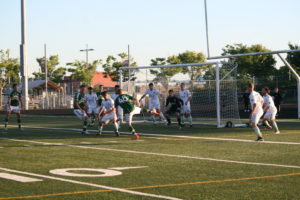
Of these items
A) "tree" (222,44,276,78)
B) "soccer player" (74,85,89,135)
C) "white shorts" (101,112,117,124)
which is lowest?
"white shorts" (101,112,117,124)

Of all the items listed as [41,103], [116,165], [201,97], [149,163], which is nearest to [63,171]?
[116,165]

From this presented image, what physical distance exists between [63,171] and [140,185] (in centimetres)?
206

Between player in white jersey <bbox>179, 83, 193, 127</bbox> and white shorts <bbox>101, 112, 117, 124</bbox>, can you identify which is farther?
player in white jersey <bbox>179, 83, 193, 127</bbox>

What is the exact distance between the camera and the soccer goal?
24.1 m

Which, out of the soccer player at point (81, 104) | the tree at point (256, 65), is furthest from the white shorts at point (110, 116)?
the tree at point (256, 65)

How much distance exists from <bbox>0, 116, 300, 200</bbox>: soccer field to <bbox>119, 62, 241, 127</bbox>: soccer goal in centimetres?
814

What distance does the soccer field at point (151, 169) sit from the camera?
7395 mm

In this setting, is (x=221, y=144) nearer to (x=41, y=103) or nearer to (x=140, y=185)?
(x=140, y=185)

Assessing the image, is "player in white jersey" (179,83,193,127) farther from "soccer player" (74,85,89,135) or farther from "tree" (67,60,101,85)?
"tree" (67,60,101,85)

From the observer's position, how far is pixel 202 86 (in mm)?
27266

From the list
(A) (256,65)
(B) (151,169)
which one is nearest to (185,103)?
(B) (151,169)

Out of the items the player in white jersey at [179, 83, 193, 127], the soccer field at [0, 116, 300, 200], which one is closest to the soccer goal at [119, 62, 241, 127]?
Answer: the player in white jersey at [179, 83, 193, 127]

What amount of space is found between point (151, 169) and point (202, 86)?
17.9 metres

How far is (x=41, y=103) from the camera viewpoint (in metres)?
54.5
